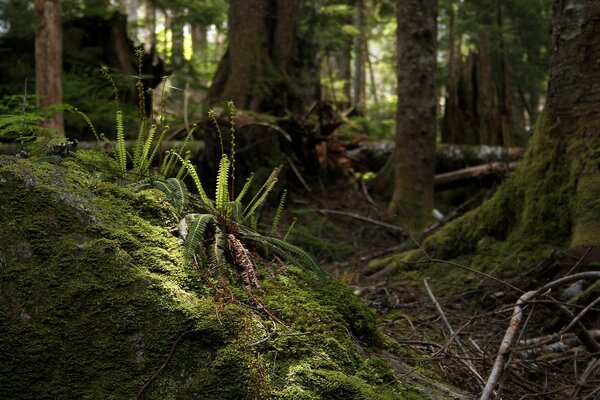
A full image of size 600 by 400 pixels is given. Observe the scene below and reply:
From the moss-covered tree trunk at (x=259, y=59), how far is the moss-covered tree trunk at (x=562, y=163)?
17.4ft

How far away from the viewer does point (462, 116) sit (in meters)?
11.5

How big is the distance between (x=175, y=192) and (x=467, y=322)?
4.97ft

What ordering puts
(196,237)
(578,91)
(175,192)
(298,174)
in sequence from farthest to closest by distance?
(298,174) → (578,91) → (175,192) → (196,237)

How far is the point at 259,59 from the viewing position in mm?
10156

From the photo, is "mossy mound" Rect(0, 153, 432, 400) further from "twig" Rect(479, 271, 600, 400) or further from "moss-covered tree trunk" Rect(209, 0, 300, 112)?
"moss-covered tree trunk" Rect(209, 0, 300, 112)

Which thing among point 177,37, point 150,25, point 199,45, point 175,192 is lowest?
point 175,192

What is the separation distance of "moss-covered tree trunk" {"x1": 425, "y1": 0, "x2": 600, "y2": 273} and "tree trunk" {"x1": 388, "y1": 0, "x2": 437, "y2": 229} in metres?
2.99

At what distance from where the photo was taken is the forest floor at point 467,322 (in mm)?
2738

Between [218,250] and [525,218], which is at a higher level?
[218,250]

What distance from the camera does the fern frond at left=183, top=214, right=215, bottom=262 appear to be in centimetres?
235

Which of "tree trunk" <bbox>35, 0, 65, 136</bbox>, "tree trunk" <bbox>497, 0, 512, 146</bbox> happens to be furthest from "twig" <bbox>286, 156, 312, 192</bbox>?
"tree trunk" <bbox>497, 0, 512, 146</bbox>

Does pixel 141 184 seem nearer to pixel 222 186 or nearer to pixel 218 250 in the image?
pixel 222 186

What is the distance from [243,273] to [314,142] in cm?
799

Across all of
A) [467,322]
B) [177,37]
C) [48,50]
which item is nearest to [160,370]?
[467,322]
